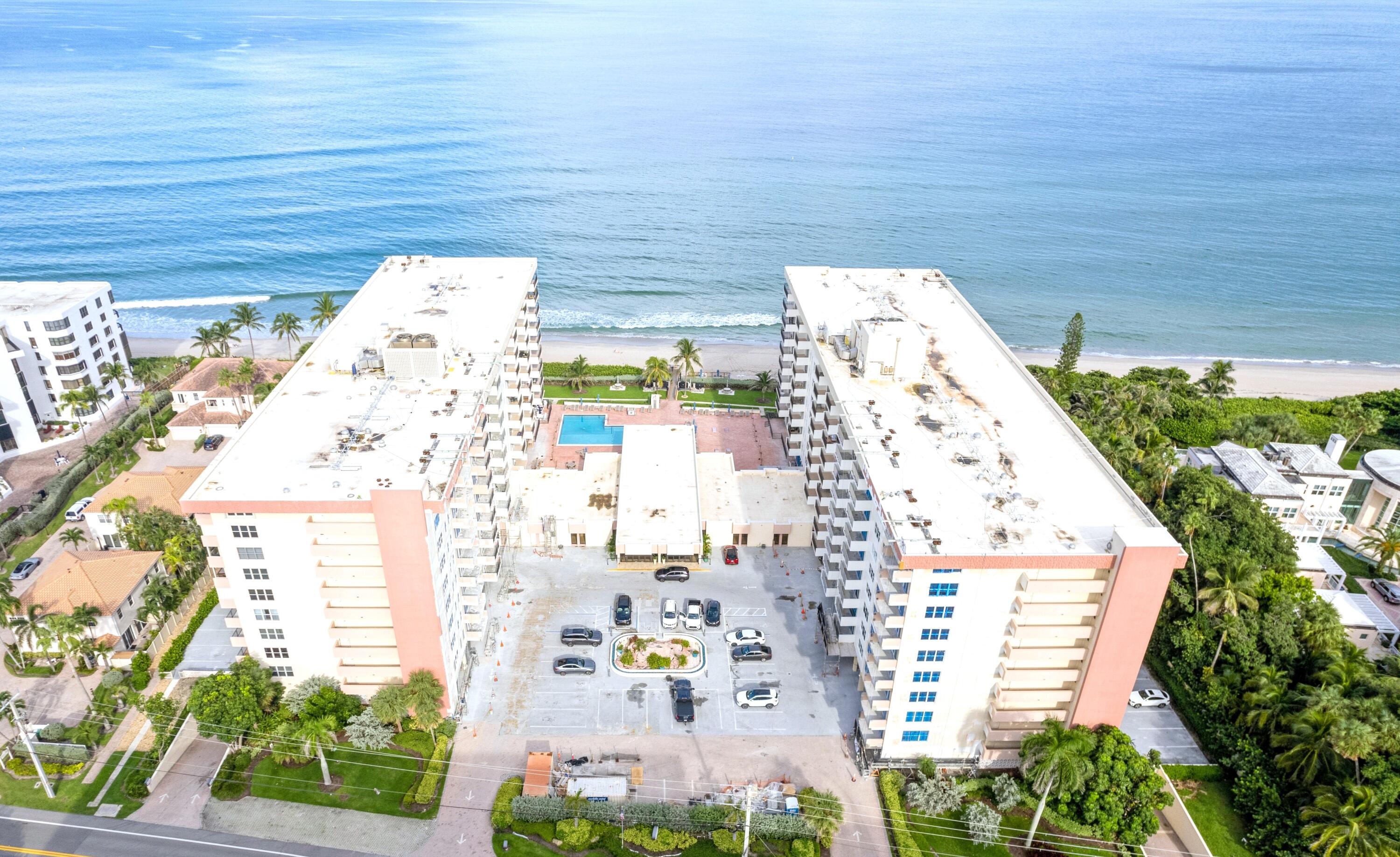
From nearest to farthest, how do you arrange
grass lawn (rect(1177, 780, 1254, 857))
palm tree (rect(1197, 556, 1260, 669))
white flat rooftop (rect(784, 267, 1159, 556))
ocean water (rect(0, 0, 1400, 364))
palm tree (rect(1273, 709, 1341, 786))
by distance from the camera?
palm tree (rect(1273, 709, 1341, 786)) < grass lawn (rect(1177, 780, 1254, 857)) < white flat rooftop (rect(784, 267, 1159, 556)) < palm tree (rect(1197, 556, 1260, 669)) < ocean water (rect(0, 0, 1400, 364))

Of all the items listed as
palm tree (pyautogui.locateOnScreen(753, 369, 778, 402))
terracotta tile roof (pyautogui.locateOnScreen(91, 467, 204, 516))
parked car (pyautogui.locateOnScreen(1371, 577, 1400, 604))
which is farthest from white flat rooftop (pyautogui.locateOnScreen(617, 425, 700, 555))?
parked car (pyautogui.locateOnScreen(1371, 577, 1400, 604))

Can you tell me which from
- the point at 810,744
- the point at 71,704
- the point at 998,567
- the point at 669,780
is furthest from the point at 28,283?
the point at 998,567

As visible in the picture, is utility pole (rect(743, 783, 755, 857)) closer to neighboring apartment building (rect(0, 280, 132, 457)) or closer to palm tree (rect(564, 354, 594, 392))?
palm tree (rect(564, 354, 594, 392))

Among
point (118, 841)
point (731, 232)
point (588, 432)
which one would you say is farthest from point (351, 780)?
point (731, 232)

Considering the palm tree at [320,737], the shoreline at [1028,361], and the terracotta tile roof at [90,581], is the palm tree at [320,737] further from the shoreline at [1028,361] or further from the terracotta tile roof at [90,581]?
the shoreline at [1028,361]

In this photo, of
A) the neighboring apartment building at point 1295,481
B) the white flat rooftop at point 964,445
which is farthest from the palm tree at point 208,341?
the neighboring apartment building at point 1295,481

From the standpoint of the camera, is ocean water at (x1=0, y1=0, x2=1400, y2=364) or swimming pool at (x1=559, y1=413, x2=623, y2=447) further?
ocean water at (x1=0, y1=0, x2=1400, y2=364)
